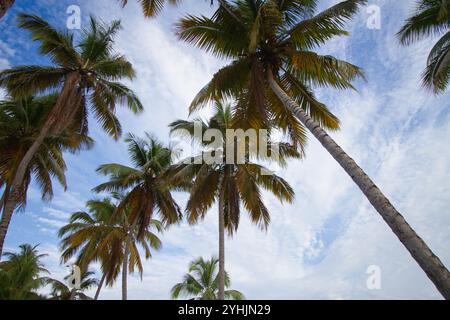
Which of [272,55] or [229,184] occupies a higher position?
[272,55]

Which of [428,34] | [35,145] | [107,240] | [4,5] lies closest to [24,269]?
[107,240]

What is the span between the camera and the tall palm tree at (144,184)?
16719 mm

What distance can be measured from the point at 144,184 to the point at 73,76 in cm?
725

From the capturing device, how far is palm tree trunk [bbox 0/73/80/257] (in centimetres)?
999

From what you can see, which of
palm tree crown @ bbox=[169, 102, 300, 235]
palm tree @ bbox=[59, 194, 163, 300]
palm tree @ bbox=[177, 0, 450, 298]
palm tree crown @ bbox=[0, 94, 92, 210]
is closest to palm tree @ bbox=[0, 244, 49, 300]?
palm tree @ bbox=[59, 194, 163, 300]

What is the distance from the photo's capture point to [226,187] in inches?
568

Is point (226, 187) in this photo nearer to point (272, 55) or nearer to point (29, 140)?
point (272, 55)

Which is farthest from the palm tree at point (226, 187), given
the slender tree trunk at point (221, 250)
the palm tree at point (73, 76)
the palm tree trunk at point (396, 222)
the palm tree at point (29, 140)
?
the palm tree trunk at point (396, 222)

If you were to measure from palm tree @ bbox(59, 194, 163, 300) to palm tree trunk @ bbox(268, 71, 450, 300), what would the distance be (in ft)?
45.7

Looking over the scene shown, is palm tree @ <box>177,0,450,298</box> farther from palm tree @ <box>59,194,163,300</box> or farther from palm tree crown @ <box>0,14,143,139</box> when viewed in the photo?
palm tree @ <box>59,194,163,300</box>

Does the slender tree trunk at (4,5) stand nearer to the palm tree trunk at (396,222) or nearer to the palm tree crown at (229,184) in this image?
the palm tree trunk at (396,222)

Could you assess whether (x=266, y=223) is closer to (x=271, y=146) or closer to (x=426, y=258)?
(x=271, y=146)
